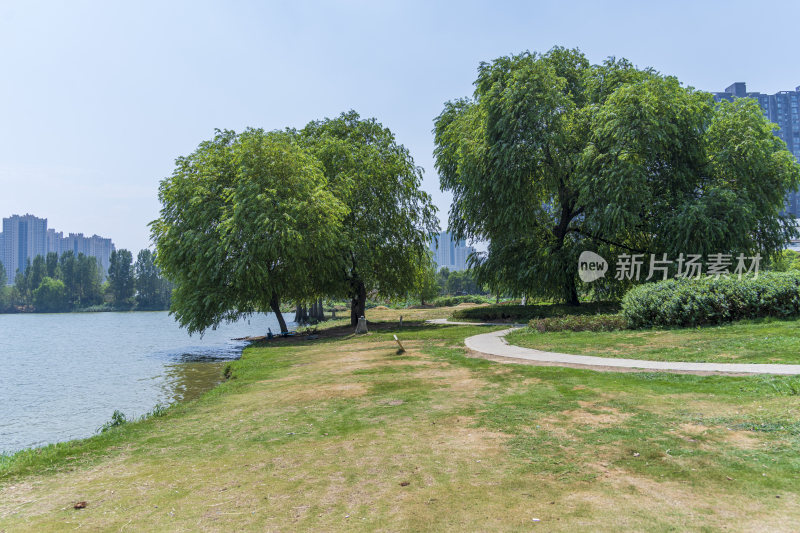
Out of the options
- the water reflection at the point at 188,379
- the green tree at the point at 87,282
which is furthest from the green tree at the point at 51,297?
the water reflection at the point at 188,379

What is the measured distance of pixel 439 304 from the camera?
80312mm

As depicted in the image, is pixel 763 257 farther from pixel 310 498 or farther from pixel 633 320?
pixel 310 498

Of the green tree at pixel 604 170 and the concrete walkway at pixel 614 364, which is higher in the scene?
the green tree at pixel 604 170

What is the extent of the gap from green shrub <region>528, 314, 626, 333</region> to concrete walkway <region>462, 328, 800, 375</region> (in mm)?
3412

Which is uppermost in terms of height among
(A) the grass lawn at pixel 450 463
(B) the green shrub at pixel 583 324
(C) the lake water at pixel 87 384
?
(B) the green shrub at pixel 583 324

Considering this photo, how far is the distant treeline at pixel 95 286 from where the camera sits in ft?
434

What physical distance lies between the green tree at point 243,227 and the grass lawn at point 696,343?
13.4m

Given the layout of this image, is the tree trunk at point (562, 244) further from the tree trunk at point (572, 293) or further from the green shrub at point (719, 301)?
the green shrub at point (719, 301)

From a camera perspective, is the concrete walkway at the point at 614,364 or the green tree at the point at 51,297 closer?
the concrete walkway at the point at 614,364

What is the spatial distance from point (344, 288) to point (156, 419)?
73.0 ft

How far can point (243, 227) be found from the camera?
85.0 ft

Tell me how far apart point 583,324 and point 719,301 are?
15.5ft

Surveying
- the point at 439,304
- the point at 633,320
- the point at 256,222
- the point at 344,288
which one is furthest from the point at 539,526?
the point at 439,304

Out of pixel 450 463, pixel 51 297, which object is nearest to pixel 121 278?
pixel 51 297
